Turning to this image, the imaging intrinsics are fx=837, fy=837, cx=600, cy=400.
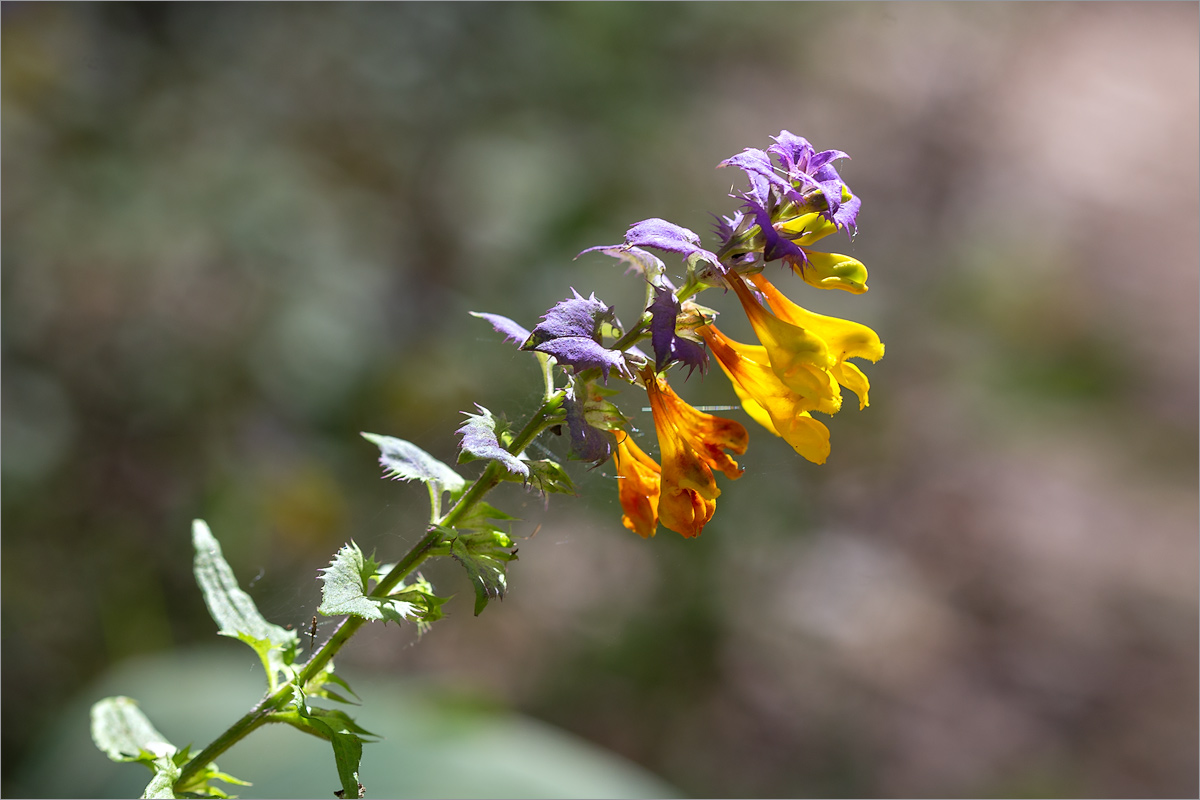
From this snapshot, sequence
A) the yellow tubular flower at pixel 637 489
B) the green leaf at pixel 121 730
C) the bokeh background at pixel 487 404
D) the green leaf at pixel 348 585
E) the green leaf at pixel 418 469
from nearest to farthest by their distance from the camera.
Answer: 1. the green leaf at pixel 348 585
2. the green leaf at pixel 418 469
3. the yellow tubular flower at pixel 637 489
4. the green leaf at pixel 121 730
5. the bokeh background at pixel 487 404

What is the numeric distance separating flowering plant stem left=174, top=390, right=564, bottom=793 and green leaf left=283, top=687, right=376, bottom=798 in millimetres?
29

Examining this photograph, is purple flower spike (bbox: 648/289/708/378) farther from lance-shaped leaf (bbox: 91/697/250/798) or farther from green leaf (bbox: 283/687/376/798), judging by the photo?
lance-shaped leaf (bbox: 91/697/250/798)

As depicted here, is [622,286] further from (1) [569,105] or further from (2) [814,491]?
(2) [814,491]

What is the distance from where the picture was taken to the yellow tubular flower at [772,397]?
1166 millimetres

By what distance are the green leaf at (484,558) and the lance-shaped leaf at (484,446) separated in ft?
0.32

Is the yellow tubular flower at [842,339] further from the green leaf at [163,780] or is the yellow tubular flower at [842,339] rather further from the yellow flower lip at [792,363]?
the green leaf at [163,780]

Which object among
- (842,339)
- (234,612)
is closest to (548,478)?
(842,339)

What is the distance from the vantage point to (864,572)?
5.18m

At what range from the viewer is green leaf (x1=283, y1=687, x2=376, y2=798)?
0.97 metres

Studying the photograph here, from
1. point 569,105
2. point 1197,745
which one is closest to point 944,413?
point 1197,745

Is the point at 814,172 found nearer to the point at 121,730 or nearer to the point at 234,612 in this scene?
the point at 234,612

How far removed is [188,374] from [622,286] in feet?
6.67

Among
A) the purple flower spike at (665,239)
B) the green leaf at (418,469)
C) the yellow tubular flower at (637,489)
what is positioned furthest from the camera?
the yellow tubular flower at (637,489)

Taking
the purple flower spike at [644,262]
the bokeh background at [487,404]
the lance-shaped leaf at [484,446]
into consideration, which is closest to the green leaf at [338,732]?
the lance-shaped leaf at [484,446]
